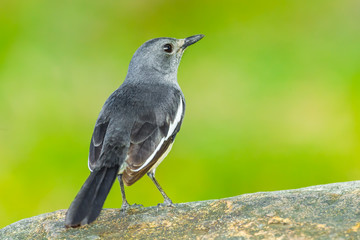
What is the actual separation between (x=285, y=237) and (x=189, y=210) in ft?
4.10

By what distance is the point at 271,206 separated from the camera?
4.52m

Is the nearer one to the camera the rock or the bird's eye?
the rock

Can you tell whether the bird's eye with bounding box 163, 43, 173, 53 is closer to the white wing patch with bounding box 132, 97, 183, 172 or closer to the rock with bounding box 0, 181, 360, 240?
the white wing patch with bounding box 132, 97, 183, 172

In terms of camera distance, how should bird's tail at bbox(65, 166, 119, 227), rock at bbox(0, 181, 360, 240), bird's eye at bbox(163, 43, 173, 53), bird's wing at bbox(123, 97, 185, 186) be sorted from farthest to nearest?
bird's eye at bbox(163, 43, 173, 53)
bird's wing at bbox(123, 97, 185, 186)
bird's tail at bbox(65, 166, 119, 227)
rock at bbox(0, 181, 360, 240)

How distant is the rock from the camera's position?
4.01m

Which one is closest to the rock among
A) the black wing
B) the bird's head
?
the black wing

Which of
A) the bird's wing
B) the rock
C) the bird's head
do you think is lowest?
the rock

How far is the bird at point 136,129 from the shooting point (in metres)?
4.52

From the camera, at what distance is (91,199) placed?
4.36 m

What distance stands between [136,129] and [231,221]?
5.07ft

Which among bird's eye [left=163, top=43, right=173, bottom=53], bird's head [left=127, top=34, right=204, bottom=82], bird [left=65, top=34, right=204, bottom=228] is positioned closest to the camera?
bird [left=65, top=34, right=204, bottom=228]

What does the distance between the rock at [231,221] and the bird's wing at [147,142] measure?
436 millimetres

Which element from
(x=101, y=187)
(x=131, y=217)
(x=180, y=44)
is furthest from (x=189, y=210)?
(x=180, y=44)

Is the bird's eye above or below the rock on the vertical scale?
above
